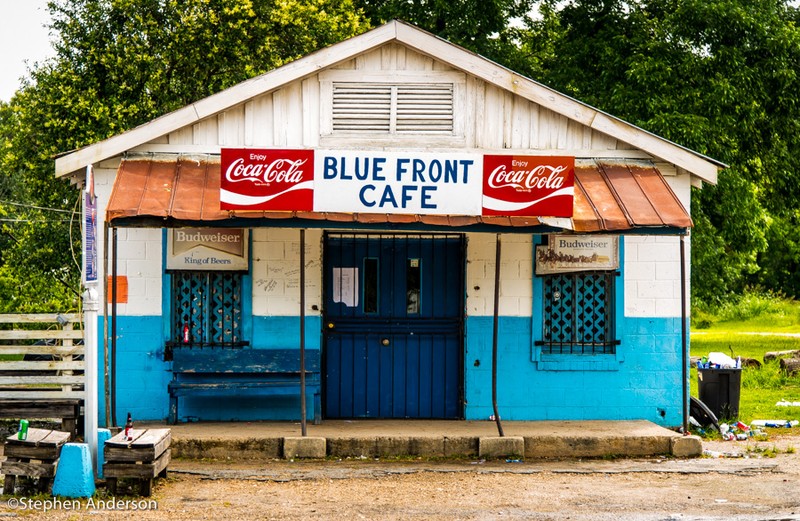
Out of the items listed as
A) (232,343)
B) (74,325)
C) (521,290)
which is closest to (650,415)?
(521,290)

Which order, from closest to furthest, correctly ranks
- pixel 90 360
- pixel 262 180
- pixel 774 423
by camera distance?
pixel 90 360
pixel 262 180
pixel 774 423

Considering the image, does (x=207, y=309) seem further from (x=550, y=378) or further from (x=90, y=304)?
(x=550, y=378)

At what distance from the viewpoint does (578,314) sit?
12.8m

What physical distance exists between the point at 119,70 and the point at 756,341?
61.0ft

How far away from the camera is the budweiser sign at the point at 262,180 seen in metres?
10.8

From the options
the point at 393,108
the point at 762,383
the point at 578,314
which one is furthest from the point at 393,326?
the point at 762,383

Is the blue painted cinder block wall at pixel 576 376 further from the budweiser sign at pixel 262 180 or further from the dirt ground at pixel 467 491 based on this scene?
the budweiser sign at pixel 262 180

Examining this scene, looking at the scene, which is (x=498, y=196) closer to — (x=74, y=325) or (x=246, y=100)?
(x=246, y=100)

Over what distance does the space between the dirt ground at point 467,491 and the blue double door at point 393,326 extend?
5.77 feet

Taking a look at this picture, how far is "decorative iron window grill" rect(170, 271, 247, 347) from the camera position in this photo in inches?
490

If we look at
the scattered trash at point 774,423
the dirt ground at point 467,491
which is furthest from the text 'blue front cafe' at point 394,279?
the scattered trash at point 774,423

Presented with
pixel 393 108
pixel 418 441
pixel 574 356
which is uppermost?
pixel 393 108

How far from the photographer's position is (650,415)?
41.7 ft

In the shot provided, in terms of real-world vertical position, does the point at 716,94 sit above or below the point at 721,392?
above
